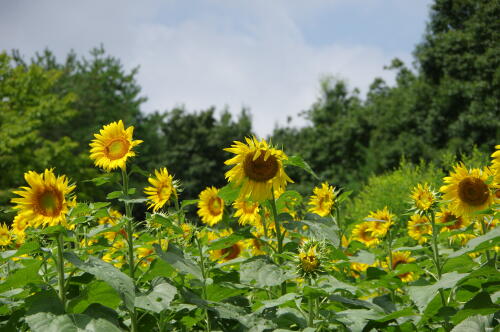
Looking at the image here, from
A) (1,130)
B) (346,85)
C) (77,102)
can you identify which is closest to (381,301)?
(1,130)

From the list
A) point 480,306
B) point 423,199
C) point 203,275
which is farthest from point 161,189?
point 480,306

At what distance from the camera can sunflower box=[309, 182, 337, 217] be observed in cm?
376

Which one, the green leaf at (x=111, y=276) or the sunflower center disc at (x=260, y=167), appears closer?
the green leaf at (x=111, y=276)

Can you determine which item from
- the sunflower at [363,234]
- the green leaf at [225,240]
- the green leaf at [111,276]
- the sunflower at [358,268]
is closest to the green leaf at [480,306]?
the green leaf at [225,240]

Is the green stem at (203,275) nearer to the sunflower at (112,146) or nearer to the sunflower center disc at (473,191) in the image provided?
the sunflower at (112,146)

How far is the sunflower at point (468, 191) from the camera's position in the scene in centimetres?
283

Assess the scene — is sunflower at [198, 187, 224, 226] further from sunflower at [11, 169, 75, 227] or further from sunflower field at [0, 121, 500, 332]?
sunflower at [11, 169, 75, 227]

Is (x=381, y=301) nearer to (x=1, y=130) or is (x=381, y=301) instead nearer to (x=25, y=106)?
(x=1, y=130)

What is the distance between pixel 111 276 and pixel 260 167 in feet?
3.26

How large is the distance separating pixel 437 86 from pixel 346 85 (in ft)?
48.4

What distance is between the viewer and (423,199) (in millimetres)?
3096

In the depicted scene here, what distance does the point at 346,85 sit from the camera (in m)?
36.8

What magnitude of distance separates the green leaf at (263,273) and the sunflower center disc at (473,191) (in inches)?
47.4

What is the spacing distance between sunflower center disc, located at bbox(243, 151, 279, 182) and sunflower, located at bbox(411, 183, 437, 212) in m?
0.99
